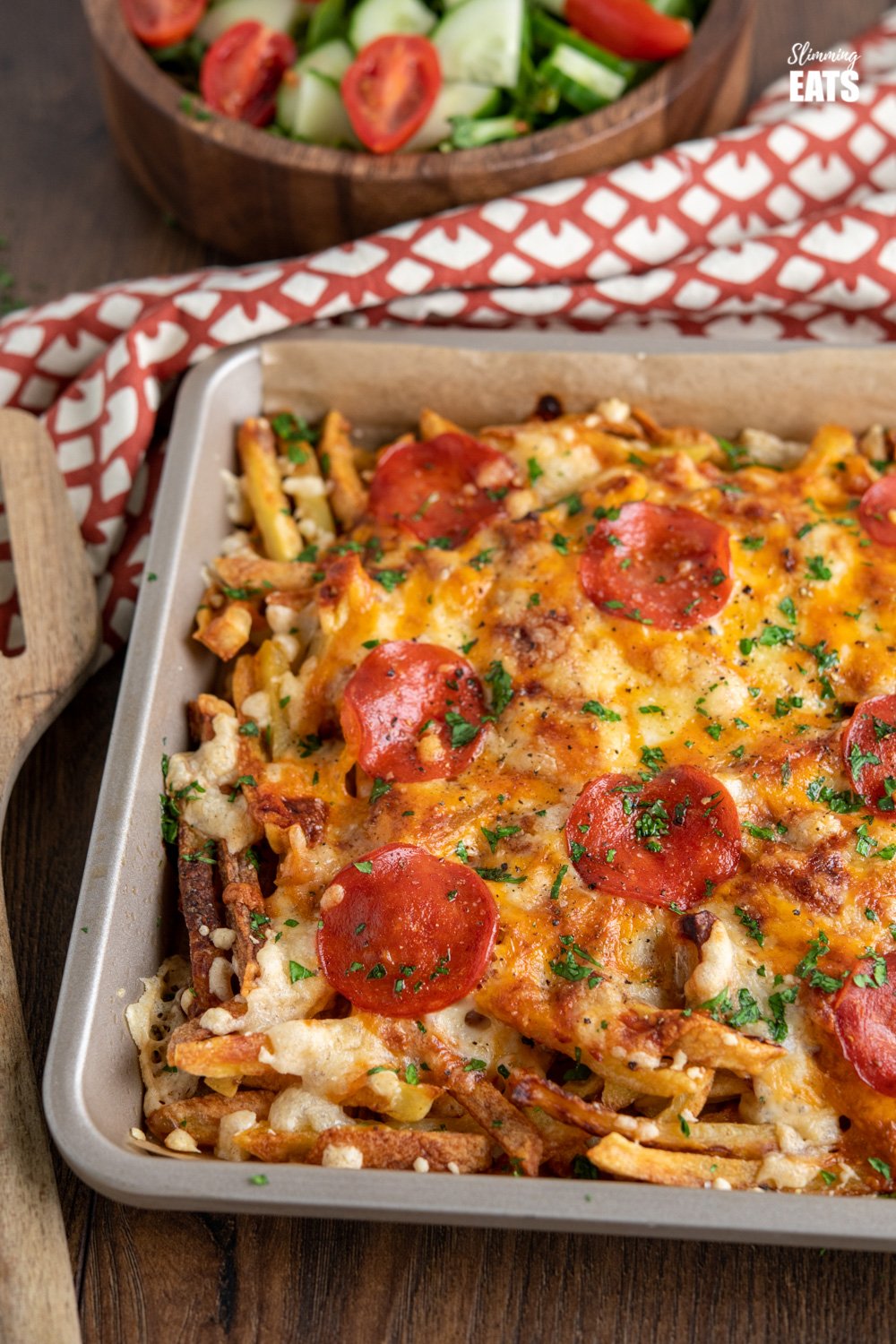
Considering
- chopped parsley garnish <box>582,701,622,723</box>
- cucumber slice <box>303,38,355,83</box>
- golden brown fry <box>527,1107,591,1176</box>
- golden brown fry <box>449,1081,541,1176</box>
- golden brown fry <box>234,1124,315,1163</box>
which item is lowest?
golden brown fry <box>527,1107,591,1176</box>

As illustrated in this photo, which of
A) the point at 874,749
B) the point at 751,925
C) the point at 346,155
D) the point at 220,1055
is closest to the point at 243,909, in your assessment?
the point at 220,1055

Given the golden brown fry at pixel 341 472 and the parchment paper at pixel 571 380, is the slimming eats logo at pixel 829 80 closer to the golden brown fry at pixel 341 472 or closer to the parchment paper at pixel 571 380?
the parchment paper at pixel 571 380

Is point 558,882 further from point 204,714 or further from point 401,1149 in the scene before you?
point 204,714

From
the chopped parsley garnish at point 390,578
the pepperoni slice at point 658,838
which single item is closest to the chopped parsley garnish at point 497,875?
the pepperoni slice at point 658,838

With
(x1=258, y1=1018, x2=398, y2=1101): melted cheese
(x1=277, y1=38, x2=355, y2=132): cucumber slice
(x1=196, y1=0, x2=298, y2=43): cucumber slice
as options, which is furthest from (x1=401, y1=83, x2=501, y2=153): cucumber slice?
(x1=258, y1=1018, x2=398, y2=1101): melted cheese

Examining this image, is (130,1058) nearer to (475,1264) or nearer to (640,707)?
(475,1264)

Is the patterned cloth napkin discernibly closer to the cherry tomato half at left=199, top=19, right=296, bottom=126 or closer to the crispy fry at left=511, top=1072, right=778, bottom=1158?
the cherry tomato half at left=199, top=19, right=296, bottom=126
